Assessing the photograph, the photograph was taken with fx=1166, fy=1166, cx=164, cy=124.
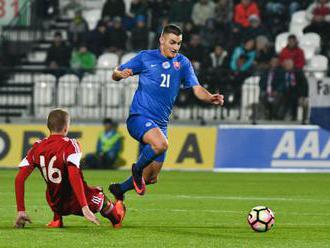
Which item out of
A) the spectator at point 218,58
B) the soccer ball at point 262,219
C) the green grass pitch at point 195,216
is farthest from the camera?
the spectator at point 218,58

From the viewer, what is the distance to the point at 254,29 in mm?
26797

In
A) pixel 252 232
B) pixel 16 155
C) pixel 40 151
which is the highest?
pixel 40 151

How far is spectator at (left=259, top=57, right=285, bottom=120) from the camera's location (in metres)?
24.6

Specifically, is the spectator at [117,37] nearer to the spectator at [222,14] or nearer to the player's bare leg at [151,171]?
the spectator at [222,14]

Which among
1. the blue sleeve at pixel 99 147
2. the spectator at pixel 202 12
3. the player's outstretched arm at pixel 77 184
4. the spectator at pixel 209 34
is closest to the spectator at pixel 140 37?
the spectator at pixel 202 12

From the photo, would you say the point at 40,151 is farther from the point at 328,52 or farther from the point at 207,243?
the point at 328,52

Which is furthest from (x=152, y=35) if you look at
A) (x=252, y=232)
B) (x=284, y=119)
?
(x=252, y=232)

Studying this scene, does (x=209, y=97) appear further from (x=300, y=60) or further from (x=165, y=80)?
(x=300, y=60)

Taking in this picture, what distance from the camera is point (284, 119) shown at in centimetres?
2456

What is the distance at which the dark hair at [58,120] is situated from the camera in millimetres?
10812

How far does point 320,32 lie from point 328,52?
0.70 meters

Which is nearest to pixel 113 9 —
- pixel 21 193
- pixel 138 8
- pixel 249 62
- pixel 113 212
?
→ pixel 138 8

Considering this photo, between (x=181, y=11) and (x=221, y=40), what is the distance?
1610mm

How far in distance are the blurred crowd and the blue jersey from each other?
11.8 meters
